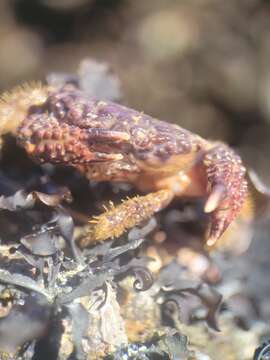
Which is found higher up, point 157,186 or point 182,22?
point 182,22

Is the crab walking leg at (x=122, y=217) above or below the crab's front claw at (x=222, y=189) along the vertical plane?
below

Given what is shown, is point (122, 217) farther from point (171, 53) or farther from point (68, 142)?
point (171, 53)

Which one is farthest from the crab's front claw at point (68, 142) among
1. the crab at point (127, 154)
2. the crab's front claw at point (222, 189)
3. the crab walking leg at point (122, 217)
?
the crab's front claw at point (222, 189)

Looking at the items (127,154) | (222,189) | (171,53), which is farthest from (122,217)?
(171,53)

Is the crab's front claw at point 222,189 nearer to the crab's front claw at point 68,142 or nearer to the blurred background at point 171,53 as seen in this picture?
the crab's front claw at point 68,142

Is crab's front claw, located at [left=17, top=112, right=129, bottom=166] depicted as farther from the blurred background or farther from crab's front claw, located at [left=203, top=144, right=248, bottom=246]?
the blurred background

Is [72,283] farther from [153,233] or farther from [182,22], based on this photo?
[182,22]

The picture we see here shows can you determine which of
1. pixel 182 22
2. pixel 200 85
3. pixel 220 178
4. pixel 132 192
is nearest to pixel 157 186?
pixel 132 192
